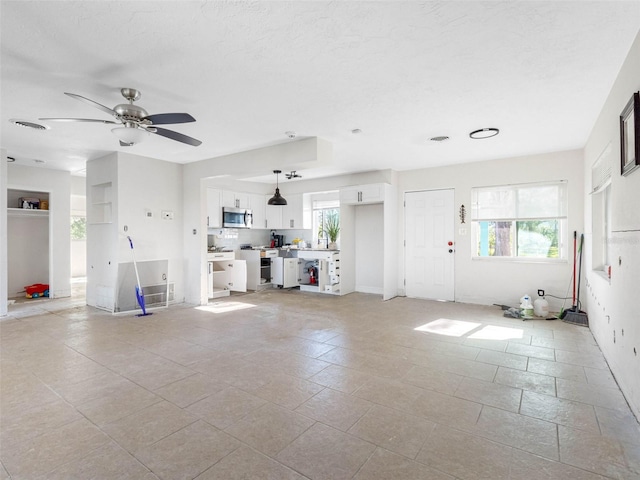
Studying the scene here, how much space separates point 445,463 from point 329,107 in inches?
125

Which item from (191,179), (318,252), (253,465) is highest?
(191,179)

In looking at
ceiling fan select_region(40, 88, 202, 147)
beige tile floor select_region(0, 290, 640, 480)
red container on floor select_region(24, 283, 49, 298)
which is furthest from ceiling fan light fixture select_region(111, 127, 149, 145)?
red container on floor select_region(24, 283, 49, 298)

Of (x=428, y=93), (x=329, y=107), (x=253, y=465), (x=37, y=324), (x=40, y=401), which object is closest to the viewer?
(x=253, y=465)

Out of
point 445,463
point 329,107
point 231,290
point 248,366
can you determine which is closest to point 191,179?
point 231,290

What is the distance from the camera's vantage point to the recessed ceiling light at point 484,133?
4.17 metres

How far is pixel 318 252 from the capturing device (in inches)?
292

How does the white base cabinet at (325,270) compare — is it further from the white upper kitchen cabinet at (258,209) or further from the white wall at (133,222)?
the white wall at (133,222)

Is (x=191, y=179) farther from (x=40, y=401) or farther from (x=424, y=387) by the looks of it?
(x=424, y=387)

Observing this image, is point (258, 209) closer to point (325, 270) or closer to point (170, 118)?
point (325, 270)

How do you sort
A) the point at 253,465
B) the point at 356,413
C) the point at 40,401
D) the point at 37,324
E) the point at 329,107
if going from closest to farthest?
the point at 253,465, the point at 356,413, the point at 40,401, the point at 329,107, the point at 37,324

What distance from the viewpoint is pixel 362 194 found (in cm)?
680

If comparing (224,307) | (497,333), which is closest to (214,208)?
(224,307)

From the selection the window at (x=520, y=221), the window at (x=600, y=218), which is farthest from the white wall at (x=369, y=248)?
the window at (x=600, y=218)

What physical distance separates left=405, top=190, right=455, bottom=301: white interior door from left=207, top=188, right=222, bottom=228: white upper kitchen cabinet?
13.4 feet
